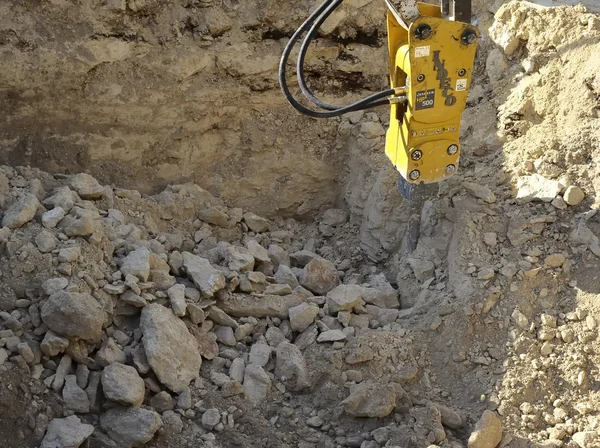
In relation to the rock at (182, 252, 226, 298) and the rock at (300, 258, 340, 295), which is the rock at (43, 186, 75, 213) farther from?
the rock at (300, 258, 340, 295)

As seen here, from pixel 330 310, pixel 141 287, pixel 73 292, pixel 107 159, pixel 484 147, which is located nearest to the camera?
pixel 73 292

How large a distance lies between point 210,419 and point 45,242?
4.29 feet

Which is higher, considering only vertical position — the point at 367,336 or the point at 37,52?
the point at 37,52

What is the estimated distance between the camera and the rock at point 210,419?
12.1ft

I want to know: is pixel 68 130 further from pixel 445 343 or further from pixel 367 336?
pixel 445 343

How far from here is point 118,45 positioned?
521cm

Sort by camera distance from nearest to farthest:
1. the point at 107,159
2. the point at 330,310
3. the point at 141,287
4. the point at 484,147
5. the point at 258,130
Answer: the point at 141,287
the point at 330,310
the point at 484,147
the point at 107,159
the point at 258,130

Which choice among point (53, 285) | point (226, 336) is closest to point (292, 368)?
point (226, 336)

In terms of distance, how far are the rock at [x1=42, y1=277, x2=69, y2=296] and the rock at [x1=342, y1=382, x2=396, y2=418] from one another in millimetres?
1568

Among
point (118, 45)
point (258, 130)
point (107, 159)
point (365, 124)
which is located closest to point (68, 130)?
point (107, 159)

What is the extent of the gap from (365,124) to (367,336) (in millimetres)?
2002

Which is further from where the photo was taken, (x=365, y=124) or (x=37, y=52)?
(x=365, y=124)

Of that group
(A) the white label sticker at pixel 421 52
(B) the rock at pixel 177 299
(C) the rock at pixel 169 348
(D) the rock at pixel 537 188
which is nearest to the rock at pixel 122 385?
(C) the rock at pixel 169 348

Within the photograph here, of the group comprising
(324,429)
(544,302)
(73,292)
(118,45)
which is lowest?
(324,429)
